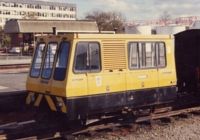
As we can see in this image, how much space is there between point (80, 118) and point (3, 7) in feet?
505

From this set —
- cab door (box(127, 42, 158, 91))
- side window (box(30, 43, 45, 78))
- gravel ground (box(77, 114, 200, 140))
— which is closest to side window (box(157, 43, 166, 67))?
cab door (box(127, 42, 158, 91))

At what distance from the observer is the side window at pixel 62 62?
31.5ft

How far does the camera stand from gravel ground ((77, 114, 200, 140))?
9938 millimetres

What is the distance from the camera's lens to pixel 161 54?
11.5 meters

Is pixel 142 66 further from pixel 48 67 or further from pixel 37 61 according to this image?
pixel 37 61

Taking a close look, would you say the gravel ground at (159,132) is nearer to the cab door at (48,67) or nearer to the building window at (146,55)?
the cab door at (48,67)

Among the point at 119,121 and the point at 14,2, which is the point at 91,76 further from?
the point at 14,2

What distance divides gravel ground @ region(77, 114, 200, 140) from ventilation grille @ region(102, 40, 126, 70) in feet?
5.57

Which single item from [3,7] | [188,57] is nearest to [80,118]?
[188,57]

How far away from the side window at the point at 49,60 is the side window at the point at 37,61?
260 mm

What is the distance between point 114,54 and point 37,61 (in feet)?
6.95

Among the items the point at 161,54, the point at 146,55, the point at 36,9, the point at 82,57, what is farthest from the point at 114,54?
the point at 36,9

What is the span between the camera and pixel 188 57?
14078 mm

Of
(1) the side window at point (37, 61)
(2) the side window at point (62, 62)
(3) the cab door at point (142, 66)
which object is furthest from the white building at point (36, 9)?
(2) the side window at point (62, 62)
